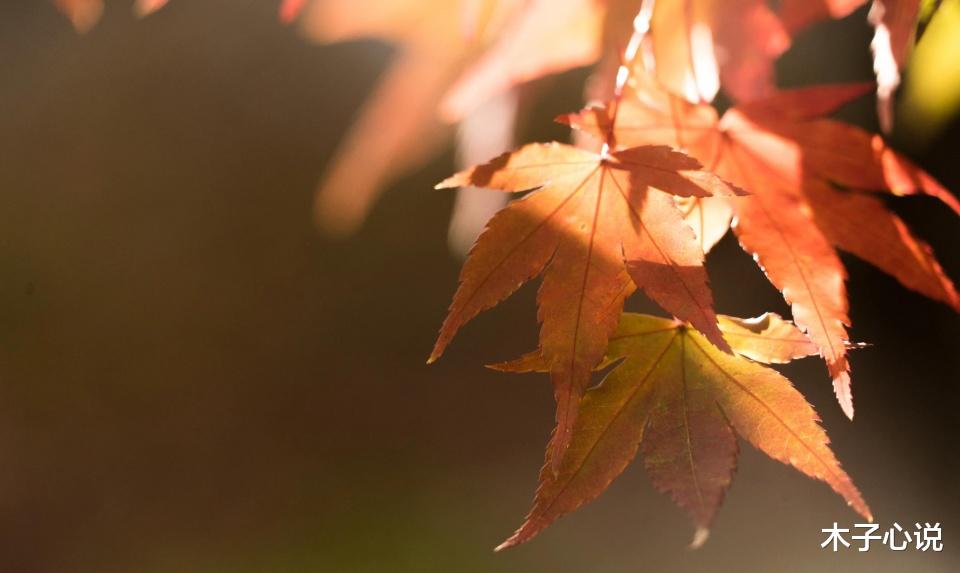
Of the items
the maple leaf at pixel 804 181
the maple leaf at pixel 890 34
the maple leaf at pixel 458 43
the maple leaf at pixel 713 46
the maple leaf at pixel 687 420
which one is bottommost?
the maple leaf at pixel 687 420

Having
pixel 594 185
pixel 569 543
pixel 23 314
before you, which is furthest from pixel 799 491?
pixel 23 314

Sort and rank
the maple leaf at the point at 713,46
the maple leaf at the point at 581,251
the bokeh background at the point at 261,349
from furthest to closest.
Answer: the bokeh background at the point at 261,349 < the maple leaf at the point at 713,46 < the maple leaf at the point at 581,251

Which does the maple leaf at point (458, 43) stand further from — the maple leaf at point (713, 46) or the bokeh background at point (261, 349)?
the bokeh background at point (261, 349)

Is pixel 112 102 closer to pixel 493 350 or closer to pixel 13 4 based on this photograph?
pixel 13 4

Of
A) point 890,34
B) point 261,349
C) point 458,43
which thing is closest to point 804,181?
point 890,34

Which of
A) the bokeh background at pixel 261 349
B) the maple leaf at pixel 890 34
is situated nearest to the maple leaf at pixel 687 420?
the maple leaf at pixel 890 34
